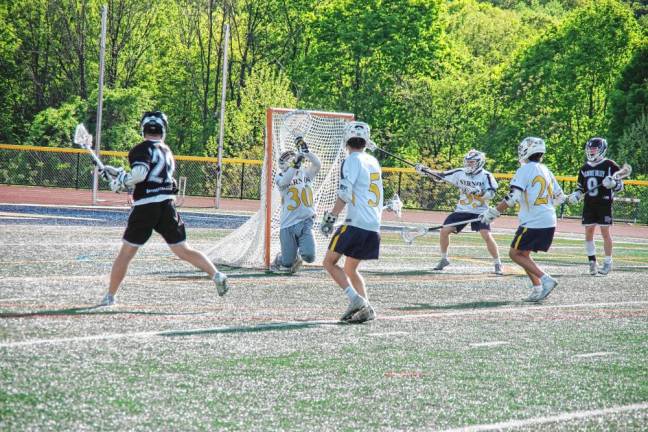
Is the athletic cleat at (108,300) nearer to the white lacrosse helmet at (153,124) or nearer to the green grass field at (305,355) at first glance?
the green grass field at (305,355)

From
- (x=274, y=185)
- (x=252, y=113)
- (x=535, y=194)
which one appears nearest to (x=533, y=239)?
(x=535, y=194)

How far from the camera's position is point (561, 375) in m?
6.56

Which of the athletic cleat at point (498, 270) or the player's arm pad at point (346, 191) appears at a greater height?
the player's arm pad at point (346, 191)

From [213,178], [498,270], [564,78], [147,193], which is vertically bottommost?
[498,270]

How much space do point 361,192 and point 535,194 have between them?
288cm

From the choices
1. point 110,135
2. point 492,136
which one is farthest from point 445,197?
point 110,135

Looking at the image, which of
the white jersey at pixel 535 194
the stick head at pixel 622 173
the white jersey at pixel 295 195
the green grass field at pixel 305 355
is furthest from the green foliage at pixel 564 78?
the white jersey at pixel 535 194

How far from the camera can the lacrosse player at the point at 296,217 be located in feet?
39.5

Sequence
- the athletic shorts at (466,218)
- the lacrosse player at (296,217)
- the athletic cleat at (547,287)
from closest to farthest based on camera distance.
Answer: the athletic cleat at (547,287)
the lacrosse player at (296,217)
the athletic shorts at (466,218)

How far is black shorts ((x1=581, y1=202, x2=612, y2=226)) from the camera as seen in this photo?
13.9 m

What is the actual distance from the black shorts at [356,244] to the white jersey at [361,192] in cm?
5

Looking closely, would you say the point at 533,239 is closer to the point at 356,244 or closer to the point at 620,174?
the point at 356,244

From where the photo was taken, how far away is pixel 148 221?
8.36 metres

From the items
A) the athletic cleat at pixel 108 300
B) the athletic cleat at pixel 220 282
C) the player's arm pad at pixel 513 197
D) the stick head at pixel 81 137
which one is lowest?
the athletic cleat at pixel 108 300
